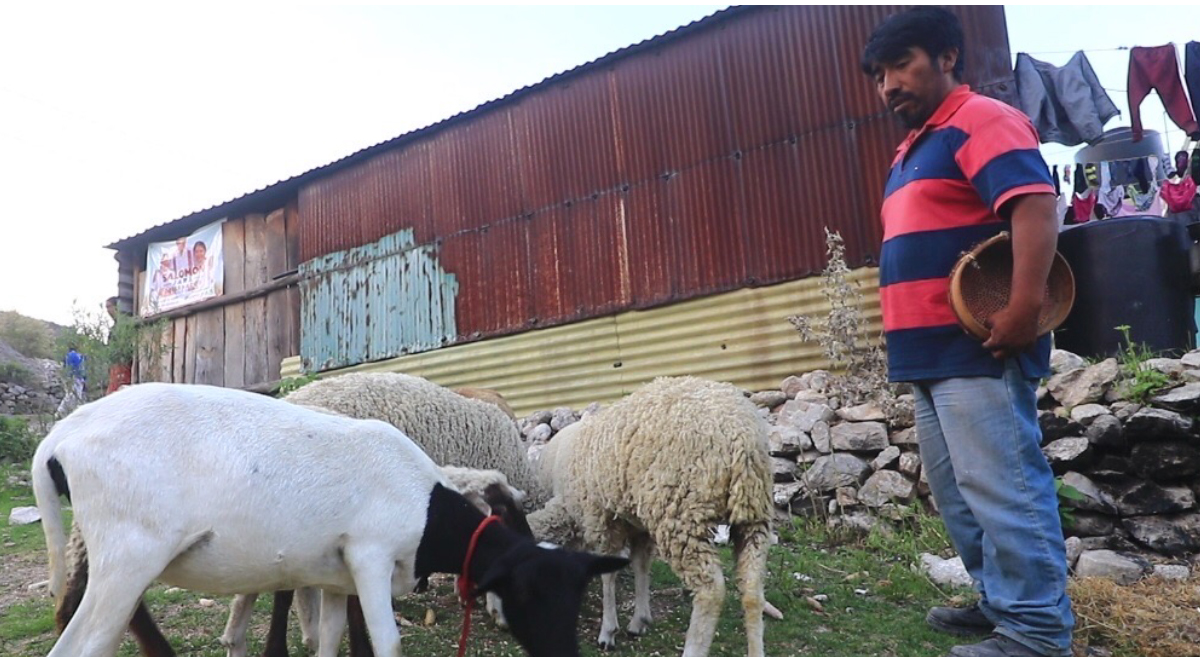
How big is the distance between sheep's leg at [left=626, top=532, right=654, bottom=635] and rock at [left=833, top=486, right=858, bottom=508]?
7.17 ft

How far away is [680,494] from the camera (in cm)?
366

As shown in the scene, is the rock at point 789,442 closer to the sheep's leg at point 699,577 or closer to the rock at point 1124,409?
the rock at point 1124,409

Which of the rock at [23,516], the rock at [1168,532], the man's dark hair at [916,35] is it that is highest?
the man's dark hair at [916,35]

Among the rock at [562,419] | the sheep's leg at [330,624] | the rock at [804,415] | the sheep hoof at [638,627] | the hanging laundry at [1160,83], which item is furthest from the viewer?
the rock at [562,419]

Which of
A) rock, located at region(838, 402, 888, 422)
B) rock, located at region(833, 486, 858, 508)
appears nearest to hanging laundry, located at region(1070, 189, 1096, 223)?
rock, located at region(838, 402, 888, 422)

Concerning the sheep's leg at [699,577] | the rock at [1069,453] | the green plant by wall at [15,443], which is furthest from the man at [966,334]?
the green plant by wall at [15,443]

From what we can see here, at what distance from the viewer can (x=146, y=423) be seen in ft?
8.60

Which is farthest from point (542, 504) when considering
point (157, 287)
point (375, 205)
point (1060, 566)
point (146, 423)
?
point (157, 287)

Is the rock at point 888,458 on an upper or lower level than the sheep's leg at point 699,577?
upper

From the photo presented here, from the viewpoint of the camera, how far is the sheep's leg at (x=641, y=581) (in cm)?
409

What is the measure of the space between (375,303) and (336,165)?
118 inches

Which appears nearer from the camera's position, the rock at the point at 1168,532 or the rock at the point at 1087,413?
the rock at the point at 1168,532

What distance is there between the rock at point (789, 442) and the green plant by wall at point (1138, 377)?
2441 mm

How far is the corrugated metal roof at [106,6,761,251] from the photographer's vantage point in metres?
9.36
